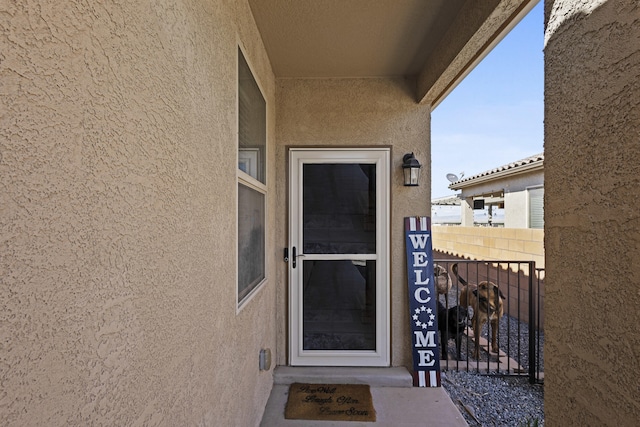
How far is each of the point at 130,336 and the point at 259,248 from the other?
1689 millimetres

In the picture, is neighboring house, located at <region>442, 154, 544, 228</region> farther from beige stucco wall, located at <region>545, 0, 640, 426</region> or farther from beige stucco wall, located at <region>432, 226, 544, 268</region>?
beige stucco wall, located at <region>545, 0, 640, 426</region>

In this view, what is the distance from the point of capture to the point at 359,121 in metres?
3.15

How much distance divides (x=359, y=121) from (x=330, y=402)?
98.4 inches

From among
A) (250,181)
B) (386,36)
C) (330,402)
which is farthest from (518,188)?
(250,181)

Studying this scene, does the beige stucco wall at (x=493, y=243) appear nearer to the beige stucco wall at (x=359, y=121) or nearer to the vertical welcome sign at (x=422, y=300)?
the vertical welcome sign at (x=422, y=300)

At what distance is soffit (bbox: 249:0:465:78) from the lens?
6.91 feet

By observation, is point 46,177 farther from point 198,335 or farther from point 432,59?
point 432,59

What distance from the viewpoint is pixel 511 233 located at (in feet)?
19.3

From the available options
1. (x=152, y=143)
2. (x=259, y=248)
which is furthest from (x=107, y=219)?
(x=259, y=248)

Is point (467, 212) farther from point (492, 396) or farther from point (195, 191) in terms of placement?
point (195, 191)

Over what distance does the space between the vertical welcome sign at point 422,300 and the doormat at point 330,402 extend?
582 mm

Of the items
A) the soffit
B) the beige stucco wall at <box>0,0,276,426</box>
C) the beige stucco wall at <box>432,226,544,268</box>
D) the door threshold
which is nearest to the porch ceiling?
the soffit

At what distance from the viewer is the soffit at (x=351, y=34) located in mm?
2105

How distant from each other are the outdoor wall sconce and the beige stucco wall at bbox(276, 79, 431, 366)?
65 mm
